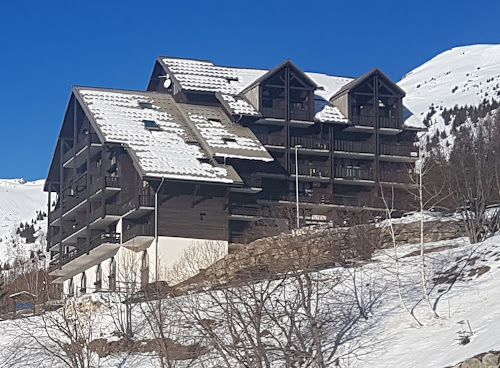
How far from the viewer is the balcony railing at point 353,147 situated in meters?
71.8

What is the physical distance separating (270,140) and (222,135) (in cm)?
435

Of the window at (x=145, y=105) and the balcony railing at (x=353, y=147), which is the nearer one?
the window at (x=145, y=105)

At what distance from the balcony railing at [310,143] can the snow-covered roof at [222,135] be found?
135 inches

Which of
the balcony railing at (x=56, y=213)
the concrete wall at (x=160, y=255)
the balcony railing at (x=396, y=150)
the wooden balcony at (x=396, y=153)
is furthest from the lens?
the balcony railing at (x=56, y=213)

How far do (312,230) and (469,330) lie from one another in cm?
2260

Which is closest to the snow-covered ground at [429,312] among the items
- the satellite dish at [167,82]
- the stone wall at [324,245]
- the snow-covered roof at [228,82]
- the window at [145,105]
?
the stone wall at [324,245]

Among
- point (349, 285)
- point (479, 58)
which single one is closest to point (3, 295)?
point (349, 285)

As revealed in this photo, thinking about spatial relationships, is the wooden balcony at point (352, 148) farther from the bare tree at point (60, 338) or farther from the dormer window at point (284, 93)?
the bare tree at point (60, 338)

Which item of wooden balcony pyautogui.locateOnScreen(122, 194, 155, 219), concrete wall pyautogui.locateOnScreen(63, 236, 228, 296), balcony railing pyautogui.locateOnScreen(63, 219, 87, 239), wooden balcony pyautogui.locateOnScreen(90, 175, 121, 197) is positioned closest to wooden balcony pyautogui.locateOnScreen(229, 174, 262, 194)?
concrete wall pyautogui.locateOnScreen(63, 236, 228, 296)

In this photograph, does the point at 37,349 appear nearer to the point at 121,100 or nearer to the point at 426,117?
the point at 121,100

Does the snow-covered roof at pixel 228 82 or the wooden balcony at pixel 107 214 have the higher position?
the snow-covered roof at pixel 228 82

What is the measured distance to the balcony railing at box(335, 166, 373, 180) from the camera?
70.9 metres

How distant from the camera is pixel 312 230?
5531 cm

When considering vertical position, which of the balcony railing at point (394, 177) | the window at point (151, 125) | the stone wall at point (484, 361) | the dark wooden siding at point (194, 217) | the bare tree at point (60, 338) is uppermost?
the window at point (151, 125)
